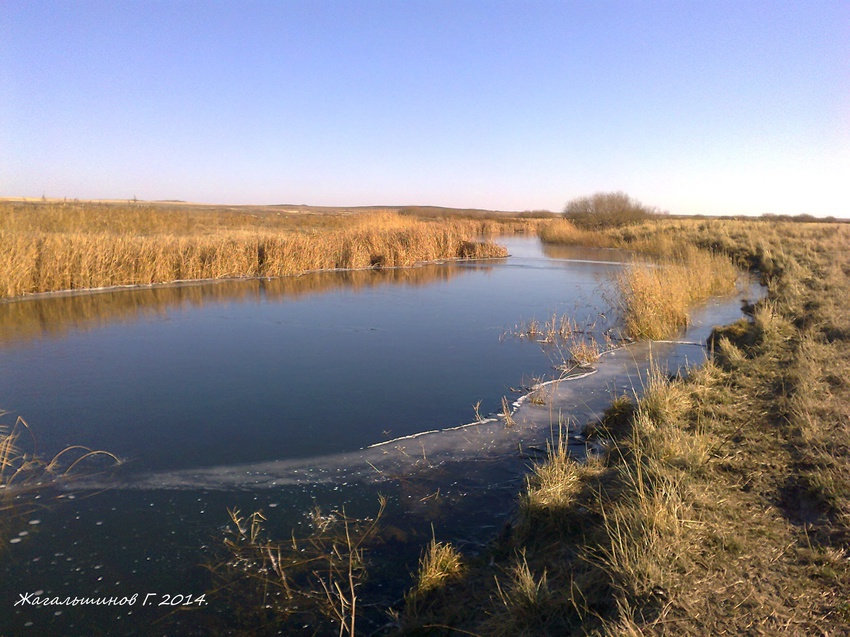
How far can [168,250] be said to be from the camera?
526 inches

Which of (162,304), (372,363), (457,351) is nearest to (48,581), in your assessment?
(372,363)

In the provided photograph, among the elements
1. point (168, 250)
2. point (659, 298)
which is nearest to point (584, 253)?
point (659, 298)

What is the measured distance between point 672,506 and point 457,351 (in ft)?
16.3

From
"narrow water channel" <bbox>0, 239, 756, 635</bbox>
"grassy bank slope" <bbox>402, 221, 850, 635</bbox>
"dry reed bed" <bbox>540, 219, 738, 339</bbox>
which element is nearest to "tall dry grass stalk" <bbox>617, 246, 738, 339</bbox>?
"dry reed bed" <bbox>540, 219, 738, 339</bbox>

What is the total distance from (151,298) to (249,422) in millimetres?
7607

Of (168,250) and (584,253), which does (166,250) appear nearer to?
(168,250)

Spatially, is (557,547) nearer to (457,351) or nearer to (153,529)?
(153,529)

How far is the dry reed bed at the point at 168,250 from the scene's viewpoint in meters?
10.9

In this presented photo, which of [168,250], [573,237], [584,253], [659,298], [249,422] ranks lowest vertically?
[249,422]

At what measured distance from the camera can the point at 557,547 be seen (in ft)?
9.61

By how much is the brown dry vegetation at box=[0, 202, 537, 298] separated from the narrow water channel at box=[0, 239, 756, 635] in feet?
3.20

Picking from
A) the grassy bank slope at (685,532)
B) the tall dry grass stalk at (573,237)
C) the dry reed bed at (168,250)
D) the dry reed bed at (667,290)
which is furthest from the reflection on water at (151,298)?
the tall dry grass stalk at (573,237)

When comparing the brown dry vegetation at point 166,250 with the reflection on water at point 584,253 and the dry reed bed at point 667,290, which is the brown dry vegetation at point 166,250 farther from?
the dry reed bed at point 667,290

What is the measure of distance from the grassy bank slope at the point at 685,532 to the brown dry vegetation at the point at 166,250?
11.2 metres
